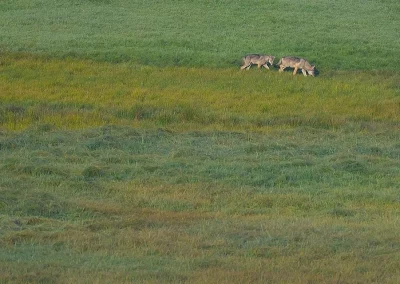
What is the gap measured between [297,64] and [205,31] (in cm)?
709

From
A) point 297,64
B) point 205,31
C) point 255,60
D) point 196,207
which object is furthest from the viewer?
point 205,31

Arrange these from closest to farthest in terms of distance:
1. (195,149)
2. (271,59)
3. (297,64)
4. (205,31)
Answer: (195,149), (297,64), (271,59), (205,31)

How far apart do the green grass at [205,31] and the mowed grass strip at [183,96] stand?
5.26 feet

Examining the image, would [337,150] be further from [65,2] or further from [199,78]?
[65,2]

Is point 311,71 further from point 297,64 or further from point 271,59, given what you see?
point 271,59

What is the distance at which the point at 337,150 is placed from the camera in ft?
51.0

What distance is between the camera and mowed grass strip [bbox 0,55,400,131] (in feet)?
64.4

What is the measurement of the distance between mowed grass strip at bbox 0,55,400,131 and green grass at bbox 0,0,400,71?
1.60 m

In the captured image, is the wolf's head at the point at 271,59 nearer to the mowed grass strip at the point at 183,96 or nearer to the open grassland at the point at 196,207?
the mowed grass strip at the point at 183,96

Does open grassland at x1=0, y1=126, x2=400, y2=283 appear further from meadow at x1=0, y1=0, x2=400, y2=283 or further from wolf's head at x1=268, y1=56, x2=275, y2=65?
wolf's head at x1=268, y1=56, x2=275, y2=65

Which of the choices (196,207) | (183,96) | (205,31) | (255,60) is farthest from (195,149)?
(205,31)

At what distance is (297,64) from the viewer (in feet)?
84.6

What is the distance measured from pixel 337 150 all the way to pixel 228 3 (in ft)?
76.2

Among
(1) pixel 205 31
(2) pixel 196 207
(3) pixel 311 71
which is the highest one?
(2) pixel 196 207
